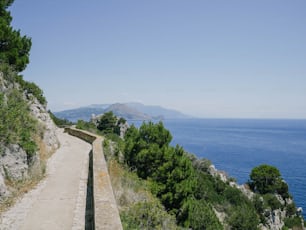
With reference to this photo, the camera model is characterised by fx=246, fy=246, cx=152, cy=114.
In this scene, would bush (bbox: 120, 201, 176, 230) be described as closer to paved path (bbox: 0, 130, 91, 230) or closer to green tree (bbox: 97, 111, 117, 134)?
paved path (bbox: 0, 130, 91, 230)

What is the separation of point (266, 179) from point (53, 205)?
4430cm

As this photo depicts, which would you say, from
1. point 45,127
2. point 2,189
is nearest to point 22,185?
point 2,189

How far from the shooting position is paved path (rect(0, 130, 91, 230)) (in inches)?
215

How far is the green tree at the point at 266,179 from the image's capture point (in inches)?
1667

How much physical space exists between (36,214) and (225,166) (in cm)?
5896

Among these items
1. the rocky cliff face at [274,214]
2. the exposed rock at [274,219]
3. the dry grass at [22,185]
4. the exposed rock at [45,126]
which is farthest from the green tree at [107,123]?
the dry grass at [22,185]

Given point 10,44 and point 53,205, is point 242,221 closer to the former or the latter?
point 53,205

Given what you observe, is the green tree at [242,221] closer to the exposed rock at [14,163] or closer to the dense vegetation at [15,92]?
the dense vegetation at [15,92]

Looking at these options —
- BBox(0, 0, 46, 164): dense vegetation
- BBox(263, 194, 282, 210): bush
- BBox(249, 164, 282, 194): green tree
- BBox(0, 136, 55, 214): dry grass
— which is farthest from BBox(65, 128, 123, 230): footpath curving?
BBox(249, 164, 282, 194): green tree

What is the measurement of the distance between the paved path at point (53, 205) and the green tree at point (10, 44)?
9689 mm

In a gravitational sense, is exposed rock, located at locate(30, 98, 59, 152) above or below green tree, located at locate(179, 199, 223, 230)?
above

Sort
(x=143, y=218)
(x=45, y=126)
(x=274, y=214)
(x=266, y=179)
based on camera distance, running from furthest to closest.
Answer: (x=266, y=179) → (x=274, y=214) → (x=45, y=126) → (x=143, y=218)

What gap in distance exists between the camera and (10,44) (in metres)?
16.4

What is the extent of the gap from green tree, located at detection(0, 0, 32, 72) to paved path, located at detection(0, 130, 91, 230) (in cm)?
969
